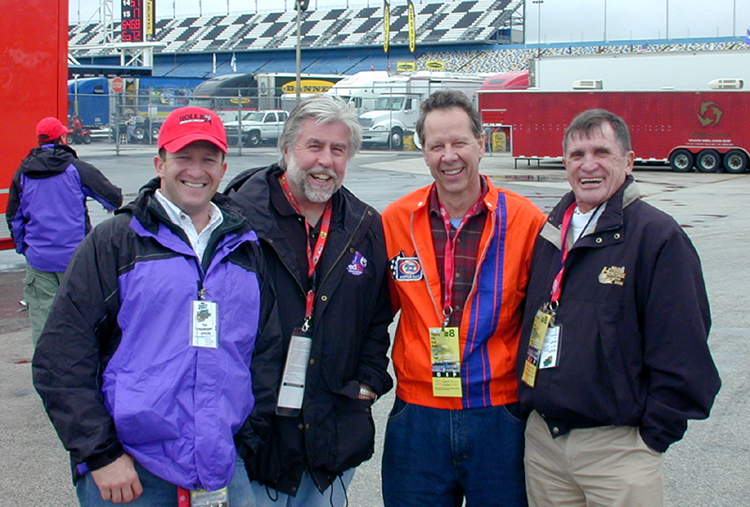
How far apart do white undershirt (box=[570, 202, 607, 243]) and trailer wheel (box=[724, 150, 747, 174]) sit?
25818 mm

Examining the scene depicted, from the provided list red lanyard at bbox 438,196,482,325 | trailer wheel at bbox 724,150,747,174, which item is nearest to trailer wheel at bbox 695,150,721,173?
trailer wheel at bbox 724,150,747,174

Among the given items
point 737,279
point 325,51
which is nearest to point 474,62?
point 325,51

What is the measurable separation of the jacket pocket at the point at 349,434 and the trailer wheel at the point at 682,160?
26.1 meters

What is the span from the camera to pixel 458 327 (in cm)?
283

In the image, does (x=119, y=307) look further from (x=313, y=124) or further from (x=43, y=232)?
(x=43, y=232)

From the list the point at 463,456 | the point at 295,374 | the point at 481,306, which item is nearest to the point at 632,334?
the point at 481,306

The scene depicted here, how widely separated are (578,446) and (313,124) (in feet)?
4.79

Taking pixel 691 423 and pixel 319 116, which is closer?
pixel 319 116

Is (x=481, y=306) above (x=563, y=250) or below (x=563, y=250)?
below

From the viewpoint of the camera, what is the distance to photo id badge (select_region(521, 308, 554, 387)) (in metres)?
2.67

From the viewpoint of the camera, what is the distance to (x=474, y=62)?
61.0 metres

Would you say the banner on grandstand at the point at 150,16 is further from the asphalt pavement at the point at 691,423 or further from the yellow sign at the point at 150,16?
the asphalt pavement at the point at 691,423

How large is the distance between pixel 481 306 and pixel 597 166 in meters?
0.64

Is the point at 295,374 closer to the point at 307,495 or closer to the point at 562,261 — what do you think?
the point at 307,495
